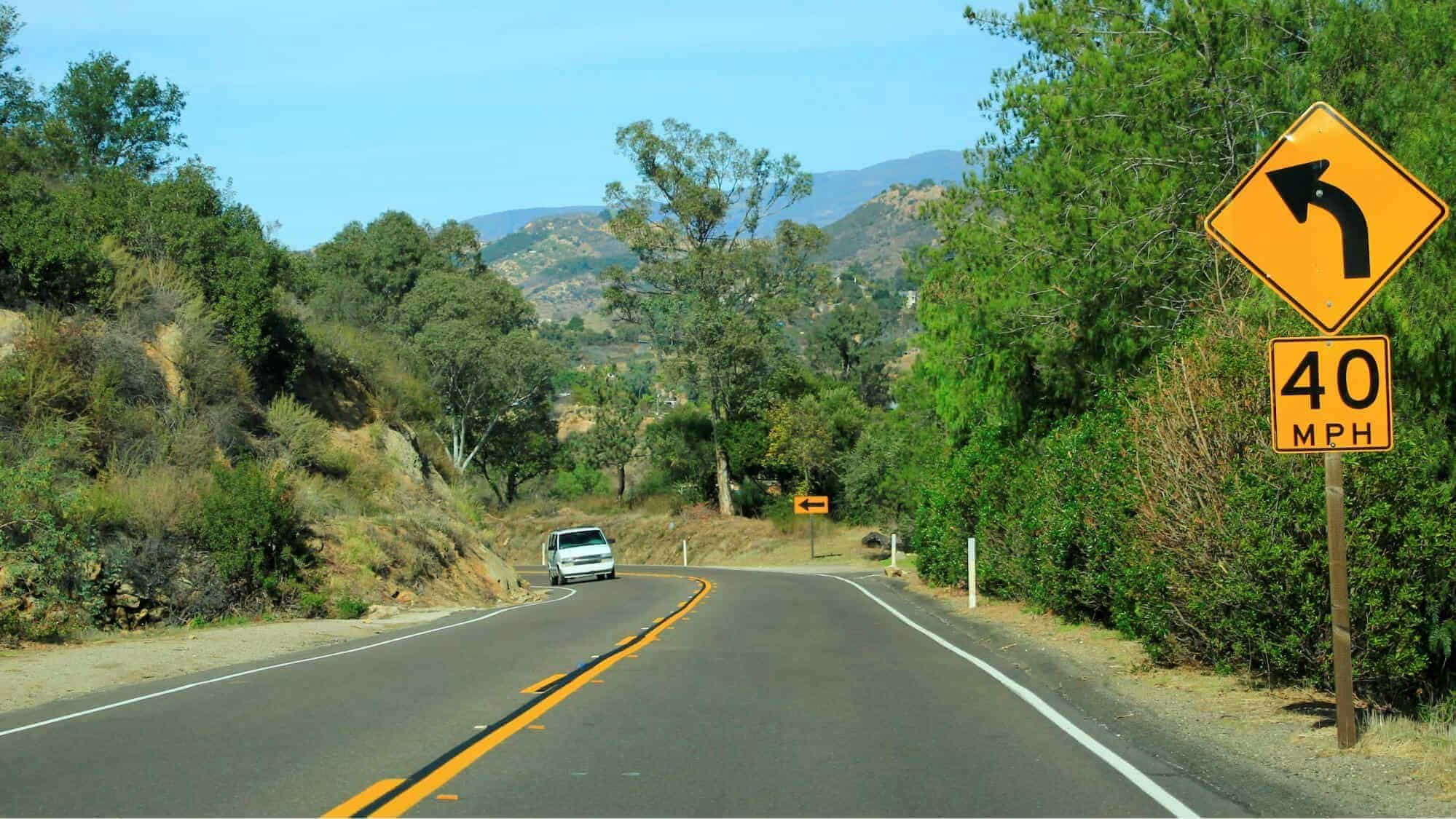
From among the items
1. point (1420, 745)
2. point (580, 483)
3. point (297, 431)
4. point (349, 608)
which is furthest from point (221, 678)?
point (580, 483)

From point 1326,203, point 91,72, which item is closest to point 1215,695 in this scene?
point 1326,203

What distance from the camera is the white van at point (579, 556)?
1788 inches

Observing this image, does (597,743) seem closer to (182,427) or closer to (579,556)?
(182,427)

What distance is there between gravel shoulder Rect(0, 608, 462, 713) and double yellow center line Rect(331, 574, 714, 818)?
16.6 ft

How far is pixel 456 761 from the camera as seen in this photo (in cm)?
877

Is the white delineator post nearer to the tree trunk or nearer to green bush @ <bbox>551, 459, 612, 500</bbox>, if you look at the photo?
the tree trunk

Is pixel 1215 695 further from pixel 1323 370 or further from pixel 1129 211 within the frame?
pixel 1129 211

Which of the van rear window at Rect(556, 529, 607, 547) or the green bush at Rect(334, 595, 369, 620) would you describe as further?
the van rear window at Rect(556, 529, 607, 547)

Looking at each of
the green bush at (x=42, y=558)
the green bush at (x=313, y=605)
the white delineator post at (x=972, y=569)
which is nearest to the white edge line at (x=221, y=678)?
the green bush at (x=313, y=605)

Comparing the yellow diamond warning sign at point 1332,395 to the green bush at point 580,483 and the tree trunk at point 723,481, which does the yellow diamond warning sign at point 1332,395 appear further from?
the green bush at point 580,483

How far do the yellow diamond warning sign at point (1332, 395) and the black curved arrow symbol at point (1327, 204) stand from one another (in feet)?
1.75

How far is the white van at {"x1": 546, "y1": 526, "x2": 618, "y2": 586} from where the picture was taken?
149 ft

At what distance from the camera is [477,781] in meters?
8.08

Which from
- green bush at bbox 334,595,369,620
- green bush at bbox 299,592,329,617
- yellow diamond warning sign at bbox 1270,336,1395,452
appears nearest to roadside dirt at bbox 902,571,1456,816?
yellow diamond warning sign at bbox 1270,336,1395,452
